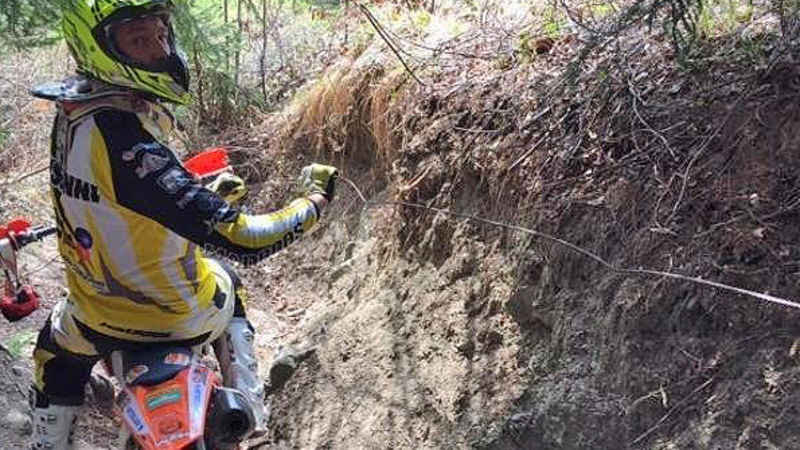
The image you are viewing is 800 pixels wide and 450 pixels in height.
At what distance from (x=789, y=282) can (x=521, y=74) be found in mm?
2402

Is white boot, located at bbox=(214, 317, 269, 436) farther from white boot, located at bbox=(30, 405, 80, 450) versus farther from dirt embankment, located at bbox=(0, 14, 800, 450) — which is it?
dirt embankment, located at bbox=(0, 14, 800, 450)

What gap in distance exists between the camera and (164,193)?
10.4 feet

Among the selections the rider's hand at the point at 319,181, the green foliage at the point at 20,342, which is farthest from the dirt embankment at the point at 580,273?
the green foliage at the point at 20,342

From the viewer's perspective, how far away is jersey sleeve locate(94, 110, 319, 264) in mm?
3180

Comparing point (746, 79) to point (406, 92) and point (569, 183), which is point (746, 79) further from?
point (406, 92)

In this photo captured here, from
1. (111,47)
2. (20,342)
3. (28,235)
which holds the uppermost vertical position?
(111,47)

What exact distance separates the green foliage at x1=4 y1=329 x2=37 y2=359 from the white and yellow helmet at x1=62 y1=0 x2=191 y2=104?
3.02m

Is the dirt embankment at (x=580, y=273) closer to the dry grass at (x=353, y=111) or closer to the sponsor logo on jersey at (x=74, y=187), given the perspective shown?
the dry grass at (x=353, y=111)

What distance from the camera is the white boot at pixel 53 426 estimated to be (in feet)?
12.5

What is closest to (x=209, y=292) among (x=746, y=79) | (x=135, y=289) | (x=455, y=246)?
(x=135, y=289)

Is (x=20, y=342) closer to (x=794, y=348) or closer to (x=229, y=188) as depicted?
(x=229, y=188)

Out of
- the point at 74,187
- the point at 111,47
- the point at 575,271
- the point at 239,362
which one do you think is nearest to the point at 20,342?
the point at 239,362

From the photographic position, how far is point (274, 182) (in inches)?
320

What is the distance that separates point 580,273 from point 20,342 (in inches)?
153
